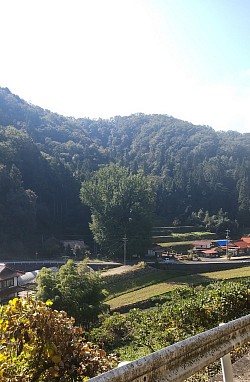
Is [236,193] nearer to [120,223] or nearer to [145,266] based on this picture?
[120,223]

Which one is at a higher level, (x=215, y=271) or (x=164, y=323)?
(x=164, y=323)

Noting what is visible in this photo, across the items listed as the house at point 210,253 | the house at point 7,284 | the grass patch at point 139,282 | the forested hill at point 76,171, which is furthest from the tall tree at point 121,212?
the house at point 7,284

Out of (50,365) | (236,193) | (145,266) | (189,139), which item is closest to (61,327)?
(50,365)

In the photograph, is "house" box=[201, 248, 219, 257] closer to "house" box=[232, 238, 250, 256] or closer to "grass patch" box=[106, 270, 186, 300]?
"house" box=[232, 238, 250, 256]

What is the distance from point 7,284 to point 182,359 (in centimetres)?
2796

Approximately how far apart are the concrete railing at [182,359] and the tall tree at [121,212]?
4522 centimetres

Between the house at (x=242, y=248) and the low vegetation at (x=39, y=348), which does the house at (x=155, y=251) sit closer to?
the house at (x=242, y=248)

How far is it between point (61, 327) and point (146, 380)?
140 cm

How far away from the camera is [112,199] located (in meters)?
51.5

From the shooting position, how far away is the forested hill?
56.0 meters

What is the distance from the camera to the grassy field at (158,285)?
29.4 m

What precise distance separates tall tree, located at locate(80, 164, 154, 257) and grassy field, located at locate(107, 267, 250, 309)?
10676 millimetres

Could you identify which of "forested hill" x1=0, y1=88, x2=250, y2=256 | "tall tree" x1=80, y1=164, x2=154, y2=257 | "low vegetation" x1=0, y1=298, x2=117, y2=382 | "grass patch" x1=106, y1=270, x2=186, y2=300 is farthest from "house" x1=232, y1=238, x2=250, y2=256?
"low vegetation" x1=0, y1=298, x2=117, y2=382

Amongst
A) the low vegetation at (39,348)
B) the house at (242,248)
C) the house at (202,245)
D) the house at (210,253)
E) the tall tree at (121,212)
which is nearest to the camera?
the low vegetation at (39,348)
